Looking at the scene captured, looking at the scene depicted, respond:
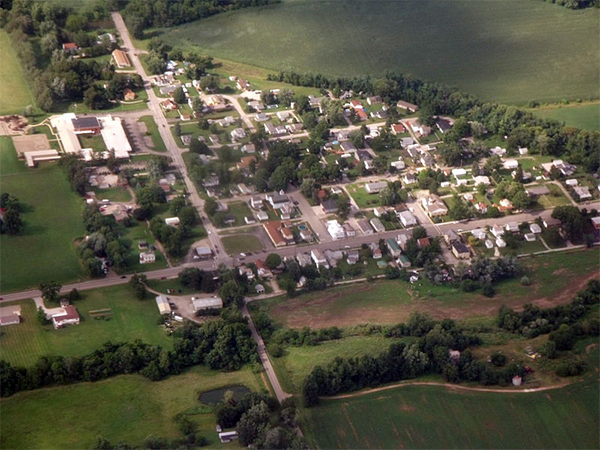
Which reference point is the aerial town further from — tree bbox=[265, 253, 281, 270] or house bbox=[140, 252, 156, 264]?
tree bbox=[265, 253, 281, 270]

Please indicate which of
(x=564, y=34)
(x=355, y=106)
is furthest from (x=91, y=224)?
(x=564, y=34)

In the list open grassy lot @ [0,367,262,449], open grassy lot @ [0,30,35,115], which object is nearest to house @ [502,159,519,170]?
open grassy lot @ [0,367,262,449]

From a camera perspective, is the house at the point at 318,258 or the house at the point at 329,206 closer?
the house at the point at 318,258

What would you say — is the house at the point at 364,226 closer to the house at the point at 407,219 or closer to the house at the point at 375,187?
the house at the point at 407,219

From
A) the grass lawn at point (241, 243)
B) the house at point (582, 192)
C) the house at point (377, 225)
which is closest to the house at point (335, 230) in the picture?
the house at point (377, 225)

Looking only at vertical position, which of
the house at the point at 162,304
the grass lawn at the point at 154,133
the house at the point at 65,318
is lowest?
the house at the point at 162,304

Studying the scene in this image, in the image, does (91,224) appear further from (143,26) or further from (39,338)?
(143,26)
